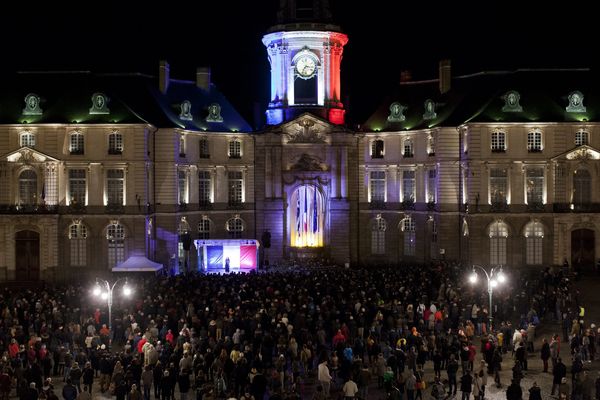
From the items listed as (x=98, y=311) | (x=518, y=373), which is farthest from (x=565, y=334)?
(x=98, y=311)

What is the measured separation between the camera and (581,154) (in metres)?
66.9

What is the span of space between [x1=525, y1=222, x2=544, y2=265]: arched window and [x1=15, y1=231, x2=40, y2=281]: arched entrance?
34501 millimetres

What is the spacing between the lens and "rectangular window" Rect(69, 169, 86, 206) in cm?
6606

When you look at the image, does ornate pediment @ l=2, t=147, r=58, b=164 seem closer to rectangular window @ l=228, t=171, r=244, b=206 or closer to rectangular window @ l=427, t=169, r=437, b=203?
rectangular window @ l=228, t=171, r=244, b=206

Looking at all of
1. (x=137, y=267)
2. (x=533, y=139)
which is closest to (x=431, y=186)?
(x=533, y=139)

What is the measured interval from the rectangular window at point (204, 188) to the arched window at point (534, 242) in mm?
24014

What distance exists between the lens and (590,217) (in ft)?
218

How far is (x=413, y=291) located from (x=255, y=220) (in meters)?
27.4

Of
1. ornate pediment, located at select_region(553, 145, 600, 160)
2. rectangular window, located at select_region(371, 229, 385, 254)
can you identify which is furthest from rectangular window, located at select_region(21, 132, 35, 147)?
ornate pediment, located at select_region(553, 145, 600, 160)

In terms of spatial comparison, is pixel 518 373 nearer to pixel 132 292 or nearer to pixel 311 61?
pixel 132 292

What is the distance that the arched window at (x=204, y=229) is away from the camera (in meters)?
72.4

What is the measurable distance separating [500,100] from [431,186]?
847cm

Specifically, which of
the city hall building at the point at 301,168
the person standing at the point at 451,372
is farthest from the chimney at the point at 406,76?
the person standing at the point at 451,372

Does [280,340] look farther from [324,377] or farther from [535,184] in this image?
[535,184]
